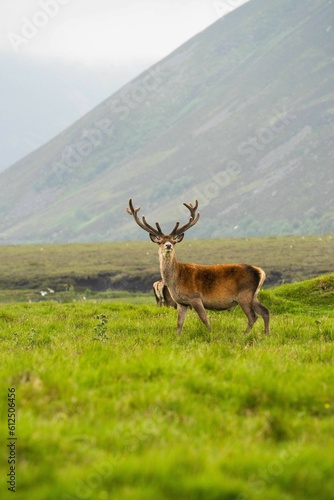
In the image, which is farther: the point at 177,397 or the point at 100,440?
the point at 177,397

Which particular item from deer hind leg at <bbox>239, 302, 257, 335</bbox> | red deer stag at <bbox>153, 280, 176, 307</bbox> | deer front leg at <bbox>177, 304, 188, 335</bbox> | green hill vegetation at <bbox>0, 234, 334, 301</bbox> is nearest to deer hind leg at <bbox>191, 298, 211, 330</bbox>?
deer front leg at <bbox>177, 304, 188, 335</bbox>

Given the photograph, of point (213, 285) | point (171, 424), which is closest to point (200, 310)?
point (213, 285)

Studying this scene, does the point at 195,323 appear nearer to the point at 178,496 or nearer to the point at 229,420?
the point at 229,420

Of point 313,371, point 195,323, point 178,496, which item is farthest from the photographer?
point 195,323

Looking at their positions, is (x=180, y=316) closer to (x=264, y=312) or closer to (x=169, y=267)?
(x=169, y=267)

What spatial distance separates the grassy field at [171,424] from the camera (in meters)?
5.90

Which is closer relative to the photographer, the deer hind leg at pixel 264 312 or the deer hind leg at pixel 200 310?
the deer hind leg at pixel 264 312

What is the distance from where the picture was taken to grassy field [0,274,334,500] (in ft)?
19.4

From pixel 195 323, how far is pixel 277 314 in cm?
456

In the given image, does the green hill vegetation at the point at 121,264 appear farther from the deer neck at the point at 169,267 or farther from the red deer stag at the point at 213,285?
the red deer stag at the point at 213,285

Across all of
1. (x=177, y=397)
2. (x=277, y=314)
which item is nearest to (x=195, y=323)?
(x=277, y=314)

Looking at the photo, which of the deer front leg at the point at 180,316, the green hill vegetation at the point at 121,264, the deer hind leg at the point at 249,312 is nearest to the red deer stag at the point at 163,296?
the deer front leg at the point at 180,316

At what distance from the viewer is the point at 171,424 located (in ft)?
24.8

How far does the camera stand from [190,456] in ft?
20.8
